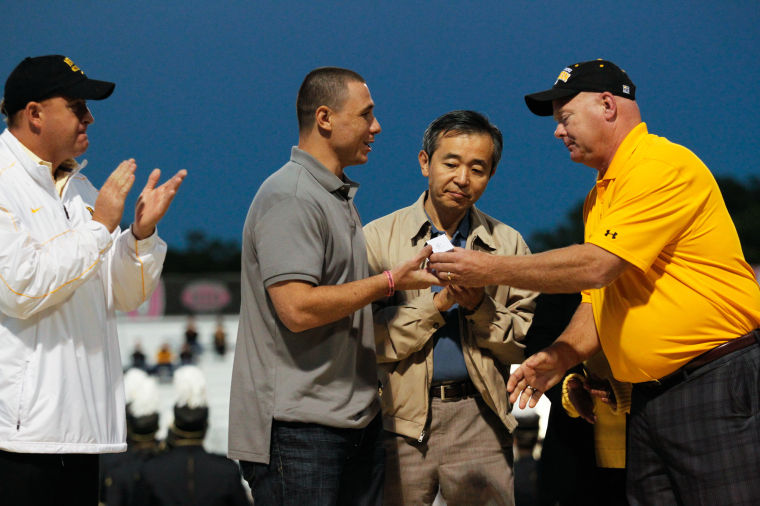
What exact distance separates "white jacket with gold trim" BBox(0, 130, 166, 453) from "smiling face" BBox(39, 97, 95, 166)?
88mm

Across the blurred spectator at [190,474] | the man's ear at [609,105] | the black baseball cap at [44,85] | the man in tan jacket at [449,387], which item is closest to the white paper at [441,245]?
the man in tan jacket at [449,387]

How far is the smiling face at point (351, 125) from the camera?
2.56 metres

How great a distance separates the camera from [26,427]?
84.6 inches

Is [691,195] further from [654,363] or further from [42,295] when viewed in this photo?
[42,295]

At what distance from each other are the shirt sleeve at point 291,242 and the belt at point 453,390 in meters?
0.78

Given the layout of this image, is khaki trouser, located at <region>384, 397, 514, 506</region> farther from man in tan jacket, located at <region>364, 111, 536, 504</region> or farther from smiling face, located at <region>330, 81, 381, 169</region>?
smiling face, located at <region>330, 81, 381, 169</region>

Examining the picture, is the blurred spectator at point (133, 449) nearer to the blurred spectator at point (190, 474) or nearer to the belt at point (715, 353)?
the blurred spectator at point (190, 474)

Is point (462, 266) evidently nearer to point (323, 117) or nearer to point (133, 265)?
point (323, 117)

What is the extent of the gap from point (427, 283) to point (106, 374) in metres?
0.96

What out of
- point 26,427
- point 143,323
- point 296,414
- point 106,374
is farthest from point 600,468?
point 143,323

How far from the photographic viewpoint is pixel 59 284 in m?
2.17

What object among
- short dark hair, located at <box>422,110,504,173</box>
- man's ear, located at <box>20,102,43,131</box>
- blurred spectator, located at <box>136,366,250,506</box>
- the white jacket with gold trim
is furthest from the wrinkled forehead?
blurred spectator, located at <box>136,366,250,506</box>

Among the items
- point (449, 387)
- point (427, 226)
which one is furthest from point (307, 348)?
point (427, 226)

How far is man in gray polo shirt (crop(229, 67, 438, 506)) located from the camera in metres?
2.21
